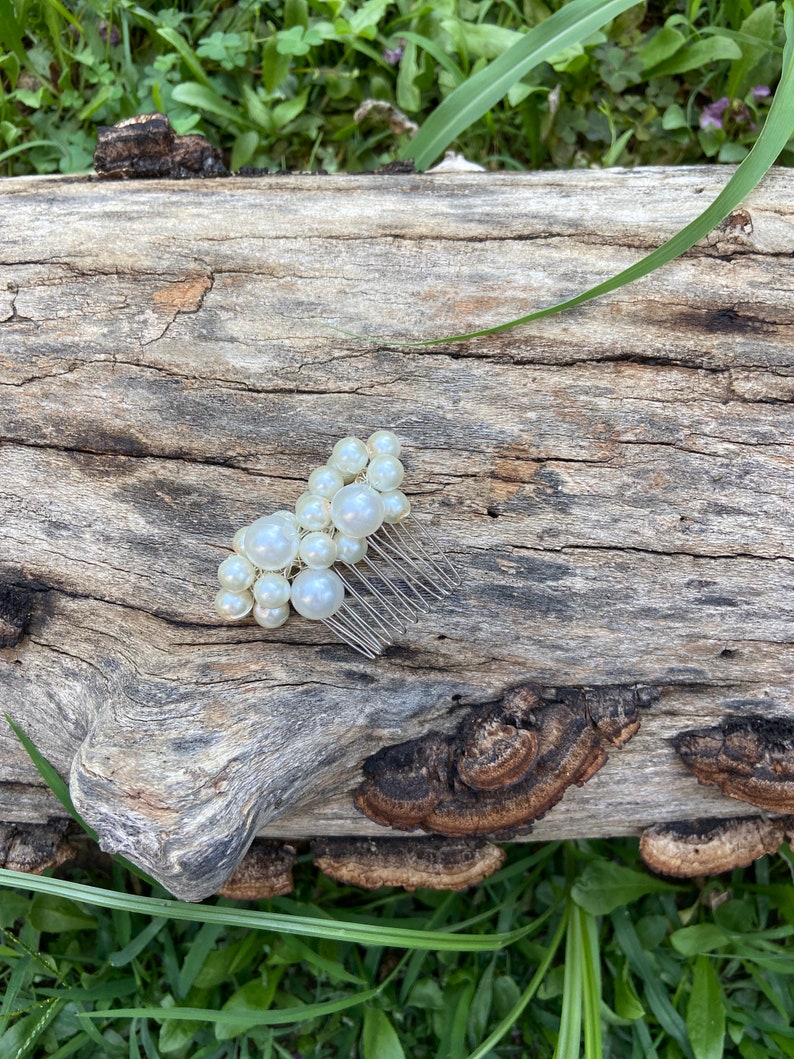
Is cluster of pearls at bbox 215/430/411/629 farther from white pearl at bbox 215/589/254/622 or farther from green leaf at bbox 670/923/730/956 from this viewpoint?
green leaf at bbox 670/923/730/956

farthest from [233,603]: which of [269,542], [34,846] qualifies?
[34,846]

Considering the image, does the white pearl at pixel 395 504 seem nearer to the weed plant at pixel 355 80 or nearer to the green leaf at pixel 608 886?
the green leaf at pixel 608 886

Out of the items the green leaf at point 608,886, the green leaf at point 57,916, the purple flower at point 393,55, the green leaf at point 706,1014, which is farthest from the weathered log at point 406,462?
the purple flower at point 393,55

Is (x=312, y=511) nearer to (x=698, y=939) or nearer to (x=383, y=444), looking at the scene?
(x=383, y=444)

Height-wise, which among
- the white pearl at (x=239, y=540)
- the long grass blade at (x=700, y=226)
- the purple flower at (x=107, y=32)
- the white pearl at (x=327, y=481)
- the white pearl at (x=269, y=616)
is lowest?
the white pearl at (x=269, y=616)

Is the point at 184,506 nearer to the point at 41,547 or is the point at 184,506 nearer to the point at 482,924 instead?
the point at 41,547

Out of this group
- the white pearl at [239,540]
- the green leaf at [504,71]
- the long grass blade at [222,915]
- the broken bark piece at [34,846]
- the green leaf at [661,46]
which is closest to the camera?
the white pearl at [239,540]

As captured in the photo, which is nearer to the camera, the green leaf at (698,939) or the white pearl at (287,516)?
the white pearl at (287,516)
